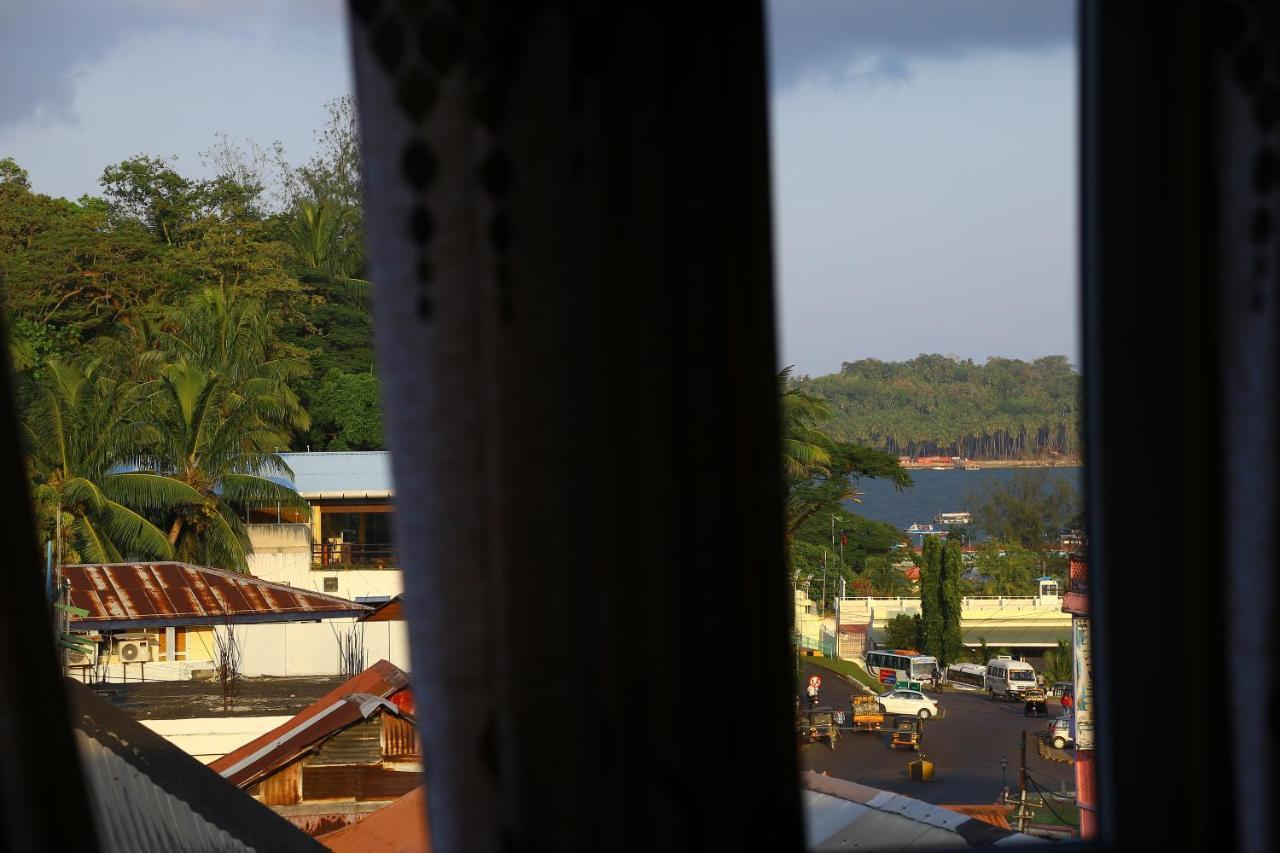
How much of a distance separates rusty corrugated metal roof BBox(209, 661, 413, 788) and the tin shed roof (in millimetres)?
8644

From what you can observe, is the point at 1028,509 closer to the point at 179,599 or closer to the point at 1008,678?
the point at 1008,678

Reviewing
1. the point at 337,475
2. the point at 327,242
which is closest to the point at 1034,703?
the point at 337,475

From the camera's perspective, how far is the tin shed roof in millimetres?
13859

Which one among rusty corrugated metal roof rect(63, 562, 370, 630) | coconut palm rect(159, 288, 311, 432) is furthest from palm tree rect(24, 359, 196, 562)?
rusty corrugated metal roof rect(63, 562, 370, 630)

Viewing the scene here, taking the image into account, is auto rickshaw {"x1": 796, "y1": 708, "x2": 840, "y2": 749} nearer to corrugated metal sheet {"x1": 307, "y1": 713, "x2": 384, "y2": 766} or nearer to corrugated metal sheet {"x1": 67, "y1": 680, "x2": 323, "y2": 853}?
corrugated metal sheet {"x1": 307, "y1": 713, "x2": 384, "y2": 766}

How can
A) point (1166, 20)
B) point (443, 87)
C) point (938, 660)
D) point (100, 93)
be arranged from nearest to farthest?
point (443, 87) → point (1166, 20) → point (100, 93) → point (938, 660)

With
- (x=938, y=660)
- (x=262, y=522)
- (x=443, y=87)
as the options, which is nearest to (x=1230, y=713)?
(x=443, y=87)

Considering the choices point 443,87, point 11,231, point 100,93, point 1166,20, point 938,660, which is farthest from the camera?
point 938,660

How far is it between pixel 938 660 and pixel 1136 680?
54.4 ft

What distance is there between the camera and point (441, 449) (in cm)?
81

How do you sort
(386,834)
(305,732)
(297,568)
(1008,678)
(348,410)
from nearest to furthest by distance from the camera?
1. (386,834)
2. (305,732)
3. (297,568)
4. (1008,678)
5. (348,410)

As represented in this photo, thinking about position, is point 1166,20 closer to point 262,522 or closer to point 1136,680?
point 1136,680

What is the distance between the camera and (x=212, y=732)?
24.6 ft

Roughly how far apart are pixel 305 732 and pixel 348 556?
31.3 feet
